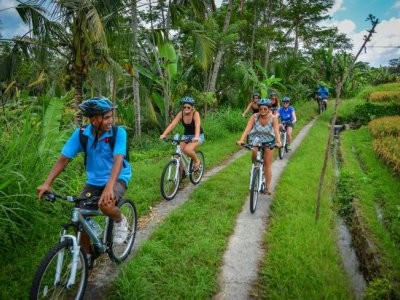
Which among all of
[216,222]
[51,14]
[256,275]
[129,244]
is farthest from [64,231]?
[51,14]

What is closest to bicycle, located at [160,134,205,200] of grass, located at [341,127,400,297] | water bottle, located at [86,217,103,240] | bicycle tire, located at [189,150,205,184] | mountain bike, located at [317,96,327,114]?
bicycle tire, located at [189,150,205,184]

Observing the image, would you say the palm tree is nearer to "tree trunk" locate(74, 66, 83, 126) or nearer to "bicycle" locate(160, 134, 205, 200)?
"tree trunk" locate(74, 66, 83, 126)

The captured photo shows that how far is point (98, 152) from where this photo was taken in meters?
3.77

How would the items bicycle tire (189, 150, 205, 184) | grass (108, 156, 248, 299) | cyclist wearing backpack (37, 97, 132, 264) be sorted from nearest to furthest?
cyclist wearing backpack (37, 97, 132, 264) → grass (108, 156, 248, 299) → bicycle tire (189, 150, 205, 184)

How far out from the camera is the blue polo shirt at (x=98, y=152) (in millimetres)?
3668

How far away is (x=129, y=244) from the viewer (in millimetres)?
4629

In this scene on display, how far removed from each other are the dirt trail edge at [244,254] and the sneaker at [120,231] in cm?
127

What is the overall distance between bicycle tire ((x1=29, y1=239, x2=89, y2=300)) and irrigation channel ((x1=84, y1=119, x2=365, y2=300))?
403 mm

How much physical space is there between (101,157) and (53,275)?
1256 mm

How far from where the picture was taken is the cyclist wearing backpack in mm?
3480

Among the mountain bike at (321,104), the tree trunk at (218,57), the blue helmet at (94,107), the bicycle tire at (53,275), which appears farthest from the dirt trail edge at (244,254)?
the mountain bike at (321,104)

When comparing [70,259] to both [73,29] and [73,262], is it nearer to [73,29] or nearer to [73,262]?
[73,262]

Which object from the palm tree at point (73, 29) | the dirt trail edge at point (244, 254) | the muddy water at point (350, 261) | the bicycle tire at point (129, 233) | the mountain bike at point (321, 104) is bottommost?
the muddy water at point (350, 261)

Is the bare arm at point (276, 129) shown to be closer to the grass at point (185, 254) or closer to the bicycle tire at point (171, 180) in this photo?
the grass at point (185, 254)
